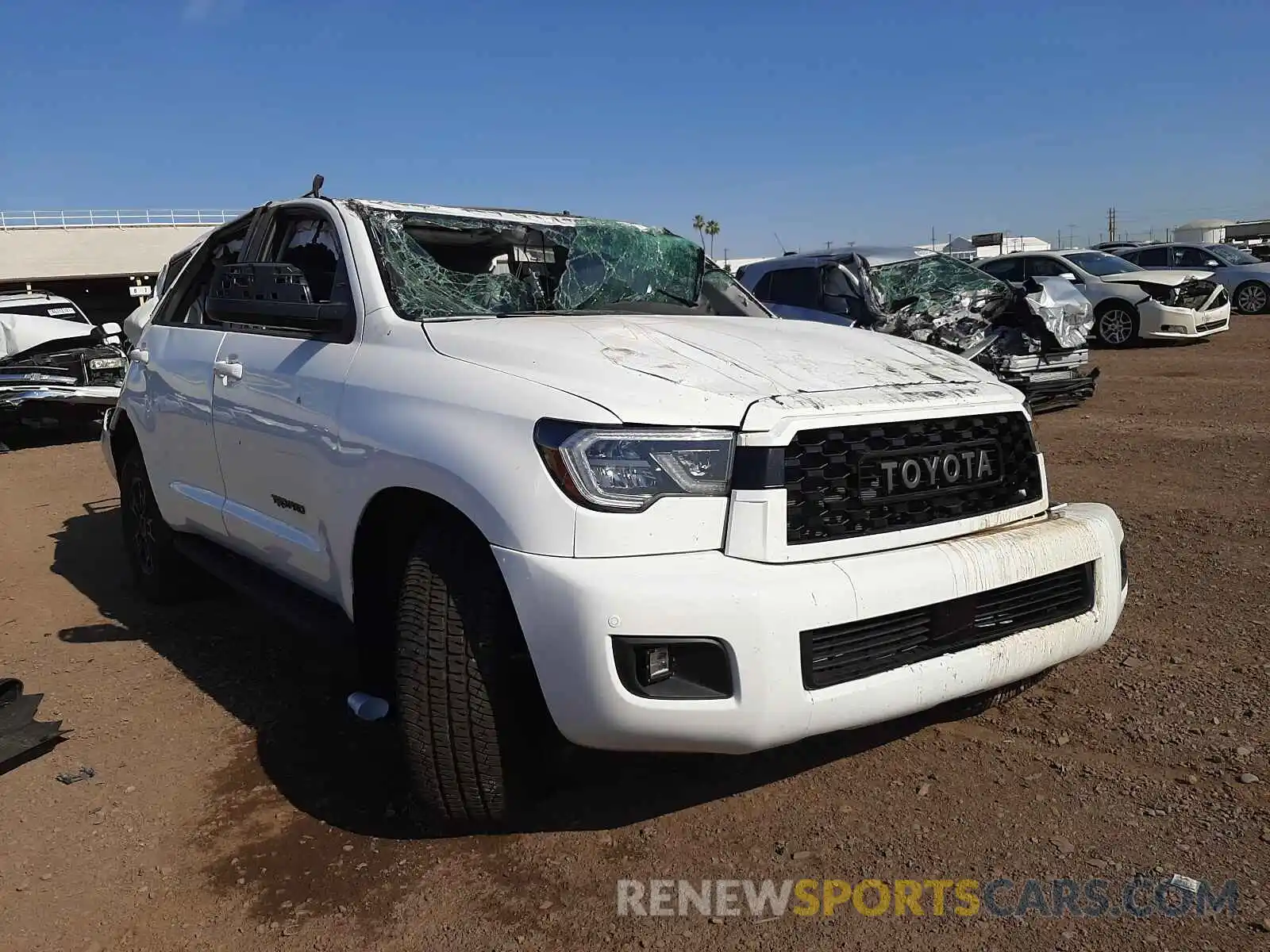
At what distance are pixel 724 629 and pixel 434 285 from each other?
180 centimetres

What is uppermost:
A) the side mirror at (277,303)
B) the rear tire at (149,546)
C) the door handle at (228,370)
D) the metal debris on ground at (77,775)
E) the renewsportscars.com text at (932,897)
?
the side mirror at (277,303)

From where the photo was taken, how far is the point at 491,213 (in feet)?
13.6

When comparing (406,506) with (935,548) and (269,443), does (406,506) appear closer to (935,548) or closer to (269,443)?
(269,443)

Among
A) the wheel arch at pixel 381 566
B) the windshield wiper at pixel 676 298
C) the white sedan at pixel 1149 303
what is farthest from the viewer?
the white sedan at pixel 1149 303

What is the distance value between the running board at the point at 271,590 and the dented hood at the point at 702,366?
39.5 inches

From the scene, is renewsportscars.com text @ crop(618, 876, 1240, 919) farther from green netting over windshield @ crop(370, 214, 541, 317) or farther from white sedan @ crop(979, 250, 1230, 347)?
white sedan @ crop(979, 250, 1230, 347)

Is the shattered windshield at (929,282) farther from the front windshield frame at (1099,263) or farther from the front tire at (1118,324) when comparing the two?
the front windshield frame at (1099,263)

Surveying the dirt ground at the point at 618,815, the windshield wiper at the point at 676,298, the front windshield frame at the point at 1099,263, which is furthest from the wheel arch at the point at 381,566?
the front windshield frame at the point at 1099,263

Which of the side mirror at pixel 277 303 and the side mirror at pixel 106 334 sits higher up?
the side mirror at pixel 277 303

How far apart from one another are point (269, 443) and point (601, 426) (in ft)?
5.29

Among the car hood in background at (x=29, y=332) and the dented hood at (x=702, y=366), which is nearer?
the dented hood at (x=702, y=366)

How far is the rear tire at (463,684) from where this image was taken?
258cm

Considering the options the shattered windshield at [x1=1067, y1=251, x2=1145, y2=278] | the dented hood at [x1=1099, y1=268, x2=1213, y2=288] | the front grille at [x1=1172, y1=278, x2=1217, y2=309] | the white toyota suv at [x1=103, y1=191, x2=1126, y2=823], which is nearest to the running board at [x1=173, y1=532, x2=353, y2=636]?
the white toyota suv at [x1=103, y1=191, x2=1126, y2=823]

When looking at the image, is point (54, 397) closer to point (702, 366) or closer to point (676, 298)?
point (676, 298)
